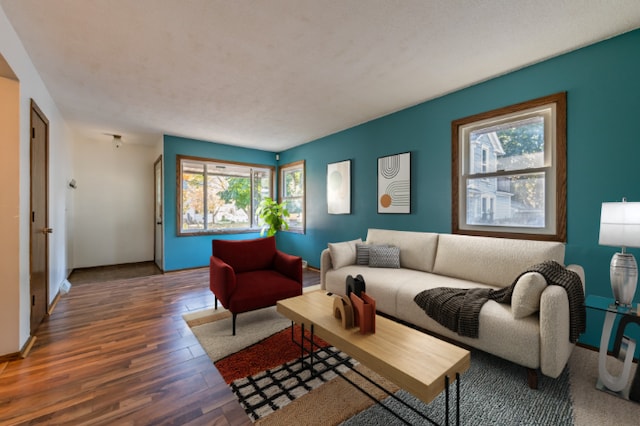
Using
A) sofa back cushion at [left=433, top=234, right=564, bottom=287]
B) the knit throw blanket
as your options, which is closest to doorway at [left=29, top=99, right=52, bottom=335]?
the knit throw blanket

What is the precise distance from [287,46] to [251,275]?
2.27m

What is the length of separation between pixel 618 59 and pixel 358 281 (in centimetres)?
274

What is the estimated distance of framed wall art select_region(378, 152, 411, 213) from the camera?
3.63m

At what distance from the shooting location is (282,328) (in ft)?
8.69

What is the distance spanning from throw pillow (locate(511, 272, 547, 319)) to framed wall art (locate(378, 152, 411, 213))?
1.88 m

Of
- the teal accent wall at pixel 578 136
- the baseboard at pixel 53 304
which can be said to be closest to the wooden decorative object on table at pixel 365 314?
the teal accent wall at pixel 578 136

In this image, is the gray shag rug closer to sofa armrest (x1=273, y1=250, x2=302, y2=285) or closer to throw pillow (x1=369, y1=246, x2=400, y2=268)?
throw pillow (x1=369, y1=246, x2=400, y2=268)

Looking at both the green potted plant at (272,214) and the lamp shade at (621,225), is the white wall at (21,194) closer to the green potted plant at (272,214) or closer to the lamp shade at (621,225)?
the green potted plant at (272,214)

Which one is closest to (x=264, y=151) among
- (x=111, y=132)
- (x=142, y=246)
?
(x=111, y=132)

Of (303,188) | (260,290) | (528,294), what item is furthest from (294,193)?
(528,294)

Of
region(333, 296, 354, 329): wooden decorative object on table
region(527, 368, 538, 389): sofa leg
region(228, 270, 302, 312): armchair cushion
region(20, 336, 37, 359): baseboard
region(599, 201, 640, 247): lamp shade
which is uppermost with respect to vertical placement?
region(599, 201, 640, 247): lamp shade

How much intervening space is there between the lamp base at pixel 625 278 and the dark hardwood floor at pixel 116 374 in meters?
2.50

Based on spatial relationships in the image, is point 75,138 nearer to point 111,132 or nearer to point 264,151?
point 111,132

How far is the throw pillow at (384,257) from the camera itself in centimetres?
321
